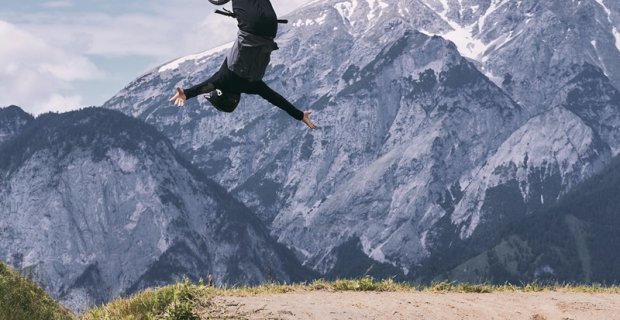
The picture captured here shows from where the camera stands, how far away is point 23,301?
16672mm

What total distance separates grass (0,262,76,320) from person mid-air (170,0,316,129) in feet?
18.9

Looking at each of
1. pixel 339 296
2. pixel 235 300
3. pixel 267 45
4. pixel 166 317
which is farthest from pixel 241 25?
pixel 339 296

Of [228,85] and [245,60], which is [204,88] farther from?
[245,60]

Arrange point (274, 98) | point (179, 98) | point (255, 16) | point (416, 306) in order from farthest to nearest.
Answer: point (416, 306) → point (274, 98) → point (179, 98) → point (255, 16)

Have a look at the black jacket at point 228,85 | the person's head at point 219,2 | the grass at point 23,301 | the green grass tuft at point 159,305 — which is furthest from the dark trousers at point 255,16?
the grass at point 23,301

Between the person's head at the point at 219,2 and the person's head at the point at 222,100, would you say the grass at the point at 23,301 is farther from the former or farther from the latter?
the person's head at the point at 219,2

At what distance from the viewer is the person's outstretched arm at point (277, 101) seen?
12438 millimetres

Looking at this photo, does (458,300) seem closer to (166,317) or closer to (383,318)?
(383,318)

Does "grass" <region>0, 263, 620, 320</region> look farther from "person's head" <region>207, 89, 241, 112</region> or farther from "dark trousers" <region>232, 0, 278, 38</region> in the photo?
"dark trousers" <region>232, 0, 278, 38</region>

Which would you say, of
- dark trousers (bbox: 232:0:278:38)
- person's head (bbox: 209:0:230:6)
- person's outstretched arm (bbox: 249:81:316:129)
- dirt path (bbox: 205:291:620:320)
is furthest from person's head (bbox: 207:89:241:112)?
dirt path (bbox: 205:291:620:320)

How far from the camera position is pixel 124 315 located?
618 inches

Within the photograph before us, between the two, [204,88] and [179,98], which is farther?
[179,98]

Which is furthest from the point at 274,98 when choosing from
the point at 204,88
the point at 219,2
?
the point at 219,2

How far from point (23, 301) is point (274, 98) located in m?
7.29
